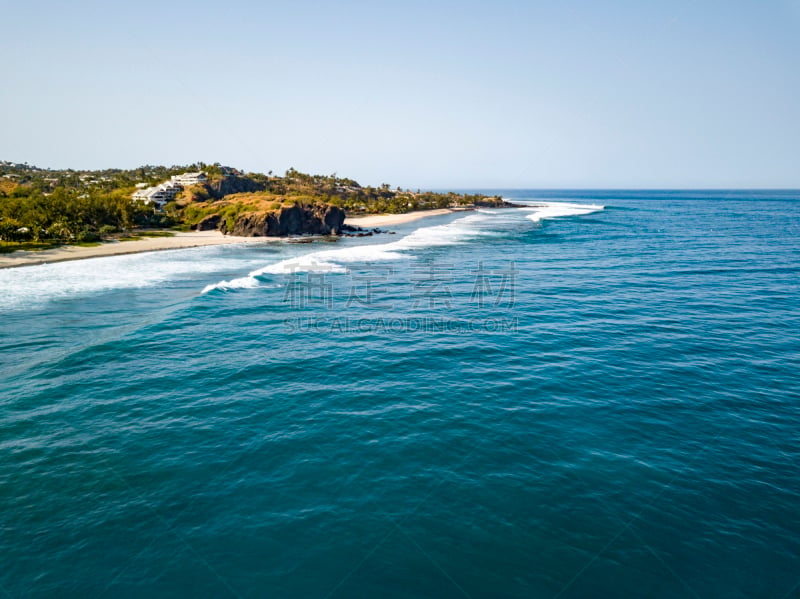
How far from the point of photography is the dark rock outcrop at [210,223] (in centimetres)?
10981

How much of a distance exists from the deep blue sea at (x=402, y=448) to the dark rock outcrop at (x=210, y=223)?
7192 centimetres

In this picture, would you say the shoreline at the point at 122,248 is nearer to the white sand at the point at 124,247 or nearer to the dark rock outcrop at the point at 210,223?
the white sand at the point at 124,247

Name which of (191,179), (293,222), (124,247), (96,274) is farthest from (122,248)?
(191,179)

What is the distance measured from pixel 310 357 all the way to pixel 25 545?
1695 centimetres

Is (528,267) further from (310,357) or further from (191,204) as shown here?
(191,204)

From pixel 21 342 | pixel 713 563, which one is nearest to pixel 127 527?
pixel 713 563

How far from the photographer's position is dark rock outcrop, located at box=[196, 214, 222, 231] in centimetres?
10981

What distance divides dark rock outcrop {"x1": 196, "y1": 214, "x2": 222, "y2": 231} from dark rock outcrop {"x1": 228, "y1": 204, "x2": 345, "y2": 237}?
27.5 feet

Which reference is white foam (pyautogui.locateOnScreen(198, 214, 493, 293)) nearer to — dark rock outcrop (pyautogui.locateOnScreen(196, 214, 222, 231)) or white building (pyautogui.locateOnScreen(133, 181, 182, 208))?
dark rock outcrop (pyautogui.locateOnScreen(196, 214, 222, 231))

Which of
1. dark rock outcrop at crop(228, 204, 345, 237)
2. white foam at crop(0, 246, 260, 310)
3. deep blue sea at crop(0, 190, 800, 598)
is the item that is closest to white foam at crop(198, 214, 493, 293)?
white foam at crop(0, 246, 260, 310)

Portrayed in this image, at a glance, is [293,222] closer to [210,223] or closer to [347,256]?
[210,223]

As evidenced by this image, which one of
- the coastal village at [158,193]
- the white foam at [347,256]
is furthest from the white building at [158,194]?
the white foam at [347,256]

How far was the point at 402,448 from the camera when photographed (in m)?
18.4

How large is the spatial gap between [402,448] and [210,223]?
10809cm
